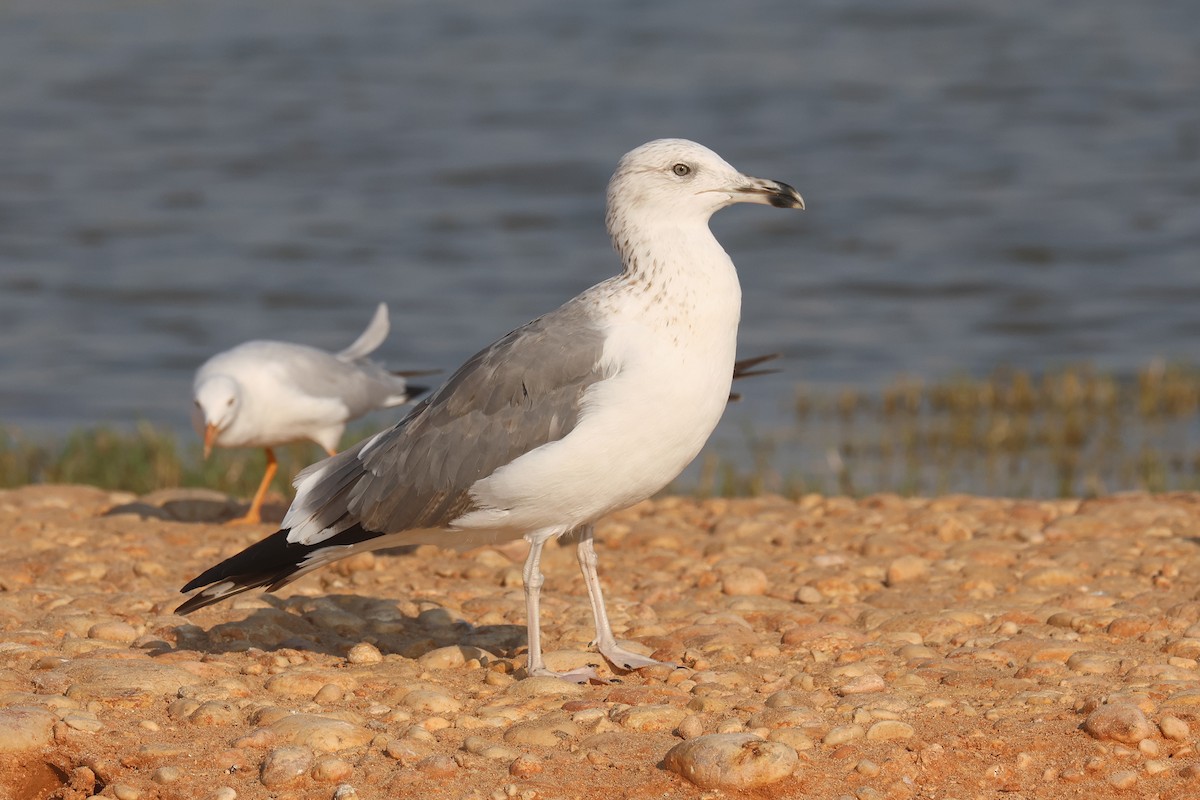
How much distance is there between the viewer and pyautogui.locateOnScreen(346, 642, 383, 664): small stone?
5523 millimetres

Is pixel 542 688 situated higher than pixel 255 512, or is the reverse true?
pixel 542 688

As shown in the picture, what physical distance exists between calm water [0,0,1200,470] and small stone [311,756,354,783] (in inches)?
323

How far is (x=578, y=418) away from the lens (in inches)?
203

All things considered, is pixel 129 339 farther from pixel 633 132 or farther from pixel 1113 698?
pixel 1113 698

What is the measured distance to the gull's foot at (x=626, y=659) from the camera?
549 centimetres

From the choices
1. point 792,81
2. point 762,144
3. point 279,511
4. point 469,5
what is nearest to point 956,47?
point 792,81

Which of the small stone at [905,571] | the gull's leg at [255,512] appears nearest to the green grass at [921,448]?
the gull's leg at [255,512]

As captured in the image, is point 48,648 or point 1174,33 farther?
point 1174,33

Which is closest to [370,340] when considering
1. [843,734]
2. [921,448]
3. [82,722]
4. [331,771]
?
[921,448]

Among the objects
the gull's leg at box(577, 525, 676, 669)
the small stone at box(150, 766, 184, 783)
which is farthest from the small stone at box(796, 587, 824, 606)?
the small stone at box(150, 766, 184, 783)

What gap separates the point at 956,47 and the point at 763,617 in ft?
74.5

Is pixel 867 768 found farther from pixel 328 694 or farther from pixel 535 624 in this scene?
pixel 328 694

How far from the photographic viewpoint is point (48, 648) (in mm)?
5457

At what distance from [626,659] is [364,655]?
0.88 metres
